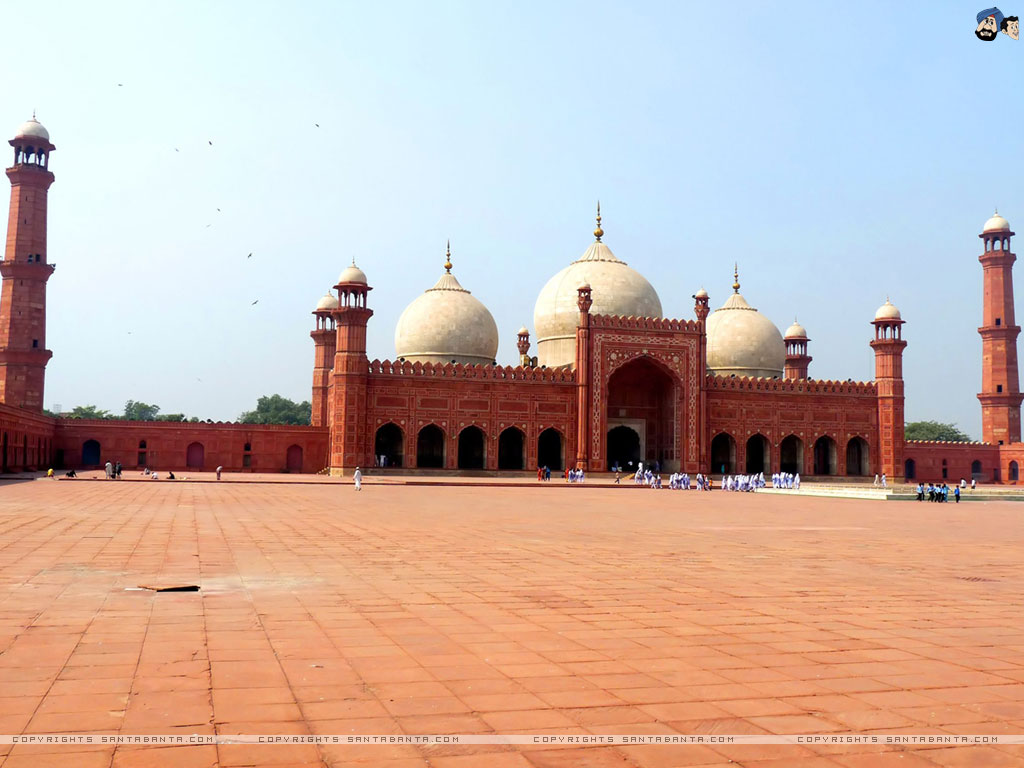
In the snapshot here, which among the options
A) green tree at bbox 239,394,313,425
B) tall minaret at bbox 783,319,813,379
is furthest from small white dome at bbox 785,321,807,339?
green tree at bbox 239,394,313,425

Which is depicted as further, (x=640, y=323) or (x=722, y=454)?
(x=722, y=454)

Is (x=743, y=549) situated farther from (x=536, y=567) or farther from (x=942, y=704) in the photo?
(x=942, y=704)

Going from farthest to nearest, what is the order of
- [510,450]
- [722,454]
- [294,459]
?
[722,454] → [510,450] → [294,459]

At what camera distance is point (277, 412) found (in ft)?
240

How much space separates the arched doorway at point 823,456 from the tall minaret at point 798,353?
207 inches

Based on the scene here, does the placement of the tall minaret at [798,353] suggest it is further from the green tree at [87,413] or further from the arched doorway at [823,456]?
the green tree at [87,413]

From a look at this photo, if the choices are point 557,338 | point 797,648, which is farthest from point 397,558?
point 557,338

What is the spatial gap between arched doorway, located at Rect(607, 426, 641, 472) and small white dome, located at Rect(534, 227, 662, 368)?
3.22 m

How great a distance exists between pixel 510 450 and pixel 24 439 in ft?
51.4

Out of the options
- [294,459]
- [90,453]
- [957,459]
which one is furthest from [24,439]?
[957,459]

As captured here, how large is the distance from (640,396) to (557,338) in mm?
3931

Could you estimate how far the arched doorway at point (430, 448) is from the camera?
32.1 meters

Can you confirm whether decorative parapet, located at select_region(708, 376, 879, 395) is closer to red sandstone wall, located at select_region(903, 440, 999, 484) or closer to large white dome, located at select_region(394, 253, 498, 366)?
red sandstone wall, located at select_region(903, 440, 999, 484)

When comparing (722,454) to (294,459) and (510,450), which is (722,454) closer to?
(510,450)
